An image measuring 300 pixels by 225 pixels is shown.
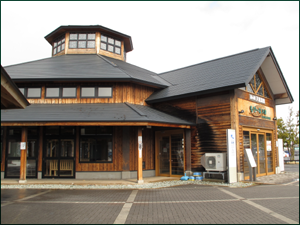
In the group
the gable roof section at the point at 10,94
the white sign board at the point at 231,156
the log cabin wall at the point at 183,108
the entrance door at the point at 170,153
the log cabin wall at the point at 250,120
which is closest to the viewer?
the gable roof section at the point at 10,94

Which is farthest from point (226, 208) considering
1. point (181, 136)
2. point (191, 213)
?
point (181, 136)

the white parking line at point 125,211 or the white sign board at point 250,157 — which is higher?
the white sign board at point 250,157

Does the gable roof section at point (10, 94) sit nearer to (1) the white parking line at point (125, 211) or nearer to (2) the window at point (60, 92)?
(1) the white parking line at point (125, 211)

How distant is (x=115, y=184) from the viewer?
1159cm

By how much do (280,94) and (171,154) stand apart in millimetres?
8301

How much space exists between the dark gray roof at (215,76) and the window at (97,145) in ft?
11.0

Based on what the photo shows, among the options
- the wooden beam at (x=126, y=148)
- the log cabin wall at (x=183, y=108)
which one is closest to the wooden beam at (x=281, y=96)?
the log cabin wall at (x=183, y=108)

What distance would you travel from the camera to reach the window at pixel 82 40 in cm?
1862

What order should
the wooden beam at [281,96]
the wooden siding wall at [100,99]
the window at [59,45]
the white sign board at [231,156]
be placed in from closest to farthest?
the white sign board at [231,156] → the wooden siding wall at [100,99] → the wooden beam at [281,96] → the window at [59,45]

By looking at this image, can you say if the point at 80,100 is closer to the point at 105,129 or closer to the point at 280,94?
the point at 105,129

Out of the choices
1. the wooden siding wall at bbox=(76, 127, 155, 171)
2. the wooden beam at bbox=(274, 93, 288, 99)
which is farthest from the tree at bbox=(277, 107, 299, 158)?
the wooden siding wall at bbox=(76, 127, 155, 171)

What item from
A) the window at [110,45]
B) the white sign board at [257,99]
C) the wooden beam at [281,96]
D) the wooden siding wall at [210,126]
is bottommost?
the wooden siding wall at [210,126]

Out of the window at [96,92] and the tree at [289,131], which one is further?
the tree at [289,131]

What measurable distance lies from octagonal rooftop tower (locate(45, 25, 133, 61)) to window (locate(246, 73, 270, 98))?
31.0 ft
